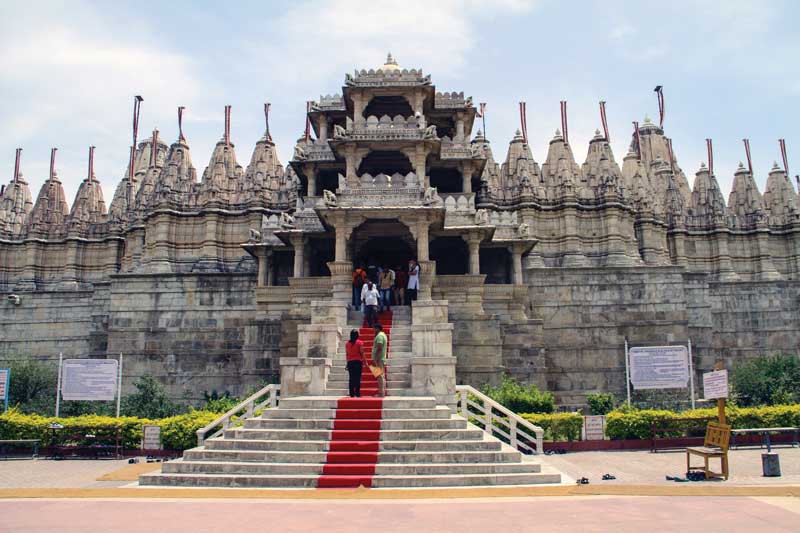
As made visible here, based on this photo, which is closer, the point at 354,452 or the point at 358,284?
the point at 354,452

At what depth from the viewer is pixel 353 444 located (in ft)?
47.2

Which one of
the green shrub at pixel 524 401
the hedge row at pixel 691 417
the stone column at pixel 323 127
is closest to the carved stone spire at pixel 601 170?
the stone column at pixel 323 127

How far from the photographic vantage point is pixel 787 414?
2092 centimetres

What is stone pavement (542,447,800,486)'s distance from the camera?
542 inches

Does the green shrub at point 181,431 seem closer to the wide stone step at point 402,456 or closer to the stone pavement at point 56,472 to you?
the stone pavement at point 56,472

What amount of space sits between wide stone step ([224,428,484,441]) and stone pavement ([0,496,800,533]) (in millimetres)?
3352

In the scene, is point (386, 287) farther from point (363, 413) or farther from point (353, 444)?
point (353, 444)

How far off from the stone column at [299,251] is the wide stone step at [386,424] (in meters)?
12.7

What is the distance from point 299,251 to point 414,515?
1900 cm

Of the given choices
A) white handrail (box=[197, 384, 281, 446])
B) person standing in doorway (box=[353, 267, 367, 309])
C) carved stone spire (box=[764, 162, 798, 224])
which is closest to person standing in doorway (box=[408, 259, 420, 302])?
person standing in doorway (box=[353, 267, 367, 309])

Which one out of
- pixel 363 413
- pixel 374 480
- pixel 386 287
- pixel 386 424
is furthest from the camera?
pixel 386 287

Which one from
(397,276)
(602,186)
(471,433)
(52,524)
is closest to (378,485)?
(471,433)

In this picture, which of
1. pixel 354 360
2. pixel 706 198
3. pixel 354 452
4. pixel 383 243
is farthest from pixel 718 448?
pixel 706 198

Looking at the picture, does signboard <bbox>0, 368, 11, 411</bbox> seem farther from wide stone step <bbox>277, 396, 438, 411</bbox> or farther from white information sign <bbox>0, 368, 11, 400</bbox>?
wide stone step <bbox>277, 396, 438, 411</bbox>
